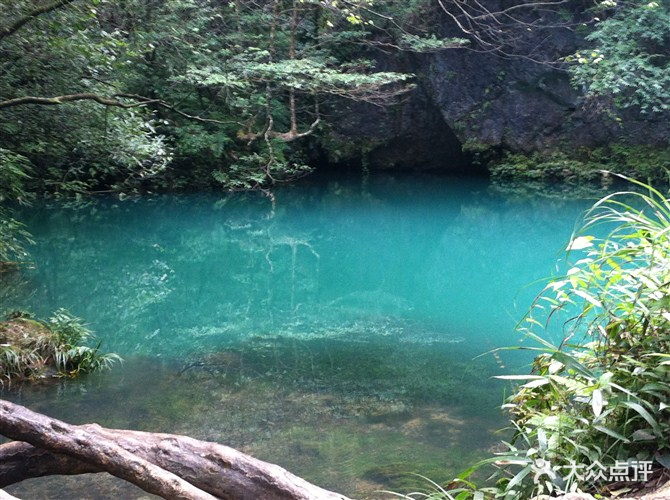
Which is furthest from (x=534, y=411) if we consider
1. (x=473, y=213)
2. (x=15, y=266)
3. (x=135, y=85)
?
(x=135, y=85)

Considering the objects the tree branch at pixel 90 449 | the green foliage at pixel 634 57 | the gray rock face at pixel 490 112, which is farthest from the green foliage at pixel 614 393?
the gray rock face at pixel 490 112

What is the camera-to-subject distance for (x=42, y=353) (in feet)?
16.0

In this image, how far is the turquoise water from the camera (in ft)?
12.9

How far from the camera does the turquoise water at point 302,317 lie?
3.93 metres

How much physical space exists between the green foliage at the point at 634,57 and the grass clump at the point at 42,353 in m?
11.1

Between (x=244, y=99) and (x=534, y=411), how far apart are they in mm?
12535

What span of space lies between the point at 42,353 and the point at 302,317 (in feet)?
8.71

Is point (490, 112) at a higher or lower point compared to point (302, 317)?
higher

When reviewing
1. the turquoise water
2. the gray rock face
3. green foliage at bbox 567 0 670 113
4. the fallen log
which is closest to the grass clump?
the turquoise water

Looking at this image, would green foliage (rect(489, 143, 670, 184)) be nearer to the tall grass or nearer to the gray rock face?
the gray rock face

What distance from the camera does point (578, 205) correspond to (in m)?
13.1

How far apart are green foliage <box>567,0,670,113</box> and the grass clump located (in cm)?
1106

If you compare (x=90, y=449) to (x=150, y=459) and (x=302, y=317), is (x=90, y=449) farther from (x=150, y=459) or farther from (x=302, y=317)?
(x=302, y=317)

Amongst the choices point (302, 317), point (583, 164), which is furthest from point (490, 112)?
point (302, 317)
